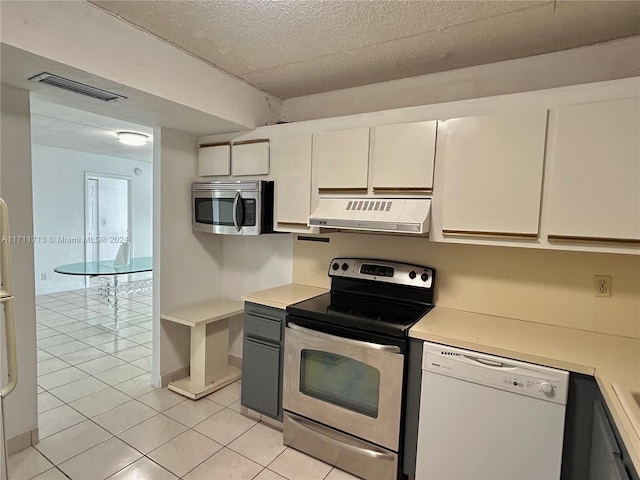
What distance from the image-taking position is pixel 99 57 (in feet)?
5.65

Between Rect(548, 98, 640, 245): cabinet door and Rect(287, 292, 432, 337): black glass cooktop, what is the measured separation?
864mm

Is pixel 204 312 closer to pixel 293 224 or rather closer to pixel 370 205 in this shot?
pixel 293 224

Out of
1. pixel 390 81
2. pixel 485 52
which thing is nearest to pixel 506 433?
pixel 485 52

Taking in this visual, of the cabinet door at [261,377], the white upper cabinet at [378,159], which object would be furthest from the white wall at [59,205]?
the white upper cabinet at [378,159]

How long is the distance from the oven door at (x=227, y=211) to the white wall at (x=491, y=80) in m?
0.90

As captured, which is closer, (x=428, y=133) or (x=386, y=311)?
(x=428, y=133)

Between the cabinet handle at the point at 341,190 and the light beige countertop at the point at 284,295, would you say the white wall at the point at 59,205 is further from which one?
the cabinet handle at the point at 341,190

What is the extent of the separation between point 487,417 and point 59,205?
6706 mm

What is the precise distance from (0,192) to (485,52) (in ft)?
9.42

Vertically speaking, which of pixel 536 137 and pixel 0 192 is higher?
pixel 536 137

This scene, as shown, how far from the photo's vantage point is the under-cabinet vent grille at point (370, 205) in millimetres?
A: 2082

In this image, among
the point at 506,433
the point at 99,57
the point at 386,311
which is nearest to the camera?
the point at 506,433

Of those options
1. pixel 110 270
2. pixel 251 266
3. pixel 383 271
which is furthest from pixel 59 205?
pixel 383 271

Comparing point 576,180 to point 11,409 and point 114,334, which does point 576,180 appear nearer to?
point 11,409
